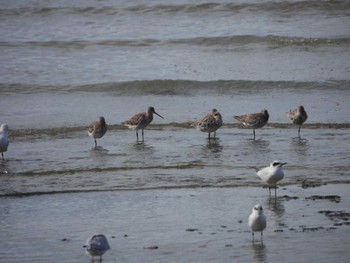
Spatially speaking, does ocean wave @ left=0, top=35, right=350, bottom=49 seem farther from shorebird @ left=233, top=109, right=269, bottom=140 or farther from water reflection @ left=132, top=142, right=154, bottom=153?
water reflection @ left=132, top=142, right=154, bottom=153

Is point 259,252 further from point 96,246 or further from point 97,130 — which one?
point 97,130

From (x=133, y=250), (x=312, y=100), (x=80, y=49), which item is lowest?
(x=133, y=250)

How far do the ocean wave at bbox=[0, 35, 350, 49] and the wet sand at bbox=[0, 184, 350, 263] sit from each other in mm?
13614

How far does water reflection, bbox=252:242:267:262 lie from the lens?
30.7ft

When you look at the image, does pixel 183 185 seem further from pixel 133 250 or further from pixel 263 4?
pixel 263 4

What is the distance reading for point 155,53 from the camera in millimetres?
25625

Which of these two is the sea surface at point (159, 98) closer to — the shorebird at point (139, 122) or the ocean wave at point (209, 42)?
the ocean wave at point (209, 42)

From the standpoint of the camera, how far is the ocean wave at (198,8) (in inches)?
1161

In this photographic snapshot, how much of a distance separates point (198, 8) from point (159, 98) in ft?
35.4

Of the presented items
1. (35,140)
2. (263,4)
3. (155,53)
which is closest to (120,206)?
(35,140)

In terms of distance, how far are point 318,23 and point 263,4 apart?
122 inches

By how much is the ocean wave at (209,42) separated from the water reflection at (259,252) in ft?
52.0

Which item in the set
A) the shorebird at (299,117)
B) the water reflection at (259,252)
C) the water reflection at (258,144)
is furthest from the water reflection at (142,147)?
the water reflection at (259,252)

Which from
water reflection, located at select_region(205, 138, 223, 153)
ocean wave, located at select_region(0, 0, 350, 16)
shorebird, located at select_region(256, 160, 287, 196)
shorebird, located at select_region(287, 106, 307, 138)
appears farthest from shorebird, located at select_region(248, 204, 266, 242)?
ocean wave, located at select_region(0, 0, 350, 16)
